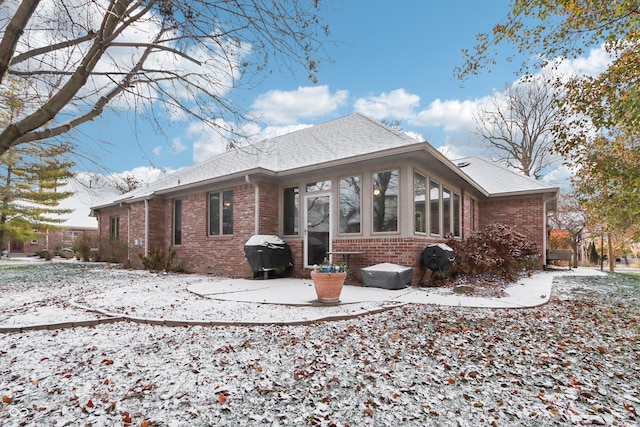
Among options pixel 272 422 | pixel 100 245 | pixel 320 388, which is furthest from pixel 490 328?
pixel 100 245

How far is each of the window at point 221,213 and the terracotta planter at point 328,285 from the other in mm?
5039

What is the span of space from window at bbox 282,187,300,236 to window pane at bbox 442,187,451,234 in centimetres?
394

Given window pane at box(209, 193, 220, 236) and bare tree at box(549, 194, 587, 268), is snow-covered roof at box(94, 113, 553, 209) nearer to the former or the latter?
→ window pane at box(209, 193, 220, 236)

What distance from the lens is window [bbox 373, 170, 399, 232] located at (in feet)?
23.6

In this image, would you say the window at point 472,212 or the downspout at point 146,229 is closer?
the downspout at point 146,229

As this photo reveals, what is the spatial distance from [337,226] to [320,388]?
18.4 ft

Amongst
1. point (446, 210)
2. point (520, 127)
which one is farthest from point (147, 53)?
point (520, 127)

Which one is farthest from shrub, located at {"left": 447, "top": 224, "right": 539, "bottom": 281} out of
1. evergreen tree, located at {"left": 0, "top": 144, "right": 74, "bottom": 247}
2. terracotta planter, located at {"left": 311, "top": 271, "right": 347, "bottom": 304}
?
evergreen tree, located at {"left": 0, "top": 144, "right": 74, "bottom": 247}

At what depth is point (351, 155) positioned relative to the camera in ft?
24.1

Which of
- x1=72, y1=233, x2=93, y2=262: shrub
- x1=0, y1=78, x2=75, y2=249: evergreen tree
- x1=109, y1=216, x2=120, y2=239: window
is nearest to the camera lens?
x1=109, y1=216, x2=120, y2=239: window

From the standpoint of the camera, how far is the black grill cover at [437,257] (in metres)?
7.08

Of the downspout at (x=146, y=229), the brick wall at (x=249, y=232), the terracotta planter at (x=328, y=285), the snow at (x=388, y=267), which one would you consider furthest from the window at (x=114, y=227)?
the terracotta planter at (x=328, y=285)

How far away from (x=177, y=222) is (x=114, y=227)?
6.30 m

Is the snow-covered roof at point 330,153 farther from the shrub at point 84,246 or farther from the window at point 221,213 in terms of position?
the shrub at point 84,246
